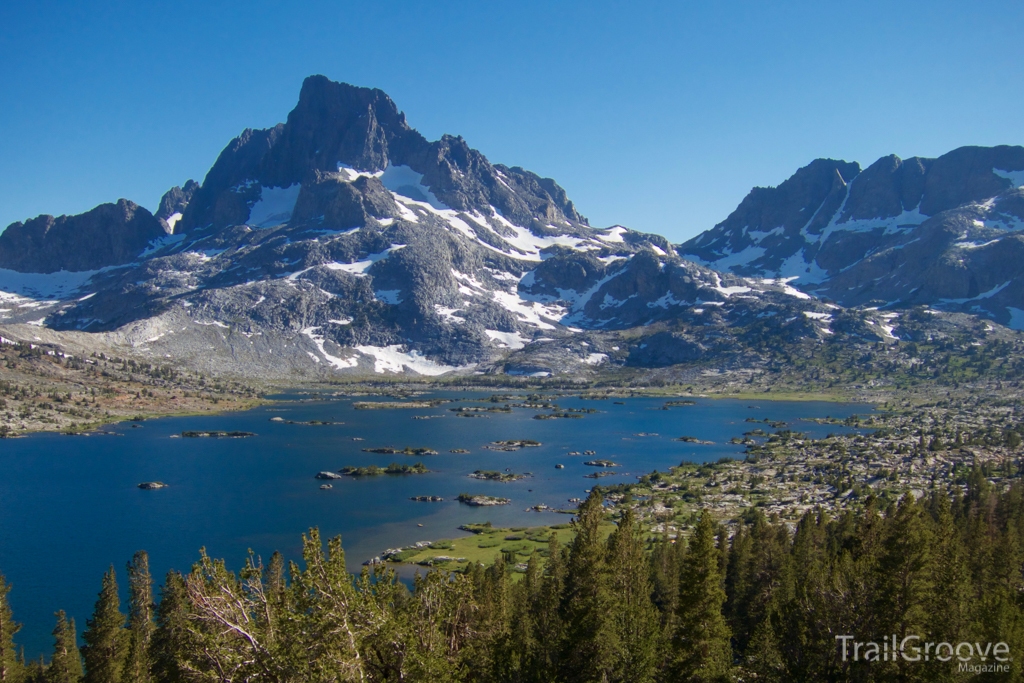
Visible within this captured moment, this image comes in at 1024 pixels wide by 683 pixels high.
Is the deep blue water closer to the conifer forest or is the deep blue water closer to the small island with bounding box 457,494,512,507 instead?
the small island with bounding box 457,494,512,507

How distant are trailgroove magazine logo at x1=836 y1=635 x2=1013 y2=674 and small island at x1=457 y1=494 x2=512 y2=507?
200 feet

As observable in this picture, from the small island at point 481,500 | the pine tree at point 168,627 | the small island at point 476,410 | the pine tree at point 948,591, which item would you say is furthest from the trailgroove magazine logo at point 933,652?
the small island at point 476,410

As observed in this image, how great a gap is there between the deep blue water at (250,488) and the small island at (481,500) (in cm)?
183

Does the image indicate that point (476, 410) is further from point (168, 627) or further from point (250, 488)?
point (168, 627)

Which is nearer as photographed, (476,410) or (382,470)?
(382,470)

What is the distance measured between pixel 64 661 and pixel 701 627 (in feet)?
110

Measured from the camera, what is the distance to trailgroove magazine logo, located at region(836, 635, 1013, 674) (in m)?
25.4

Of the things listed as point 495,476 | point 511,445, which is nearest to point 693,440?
point 511,445

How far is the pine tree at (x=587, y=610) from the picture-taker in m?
26.8

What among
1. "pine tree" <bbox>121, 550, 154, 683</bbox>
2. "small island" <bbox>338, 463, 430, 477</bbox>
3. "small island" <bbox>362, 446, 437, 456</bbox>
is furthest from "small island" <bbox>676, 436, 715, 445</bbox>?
"pine tree" <bbox>121, 550, 154, 683</bbox>

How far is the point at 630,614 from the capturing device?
30000 millimetres

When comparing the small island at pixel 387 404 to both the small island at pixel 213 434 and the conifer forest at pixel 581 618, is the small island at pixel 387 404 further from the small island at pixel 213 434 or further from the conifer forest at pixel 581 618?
the conifer forest at pixel 581 618

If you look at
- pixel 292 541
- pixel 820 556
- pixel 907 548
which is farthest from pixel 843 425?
pixel 907 548

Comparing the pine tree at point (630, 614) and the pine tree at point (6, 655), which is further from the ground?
the pine tree at point (630, 614)
